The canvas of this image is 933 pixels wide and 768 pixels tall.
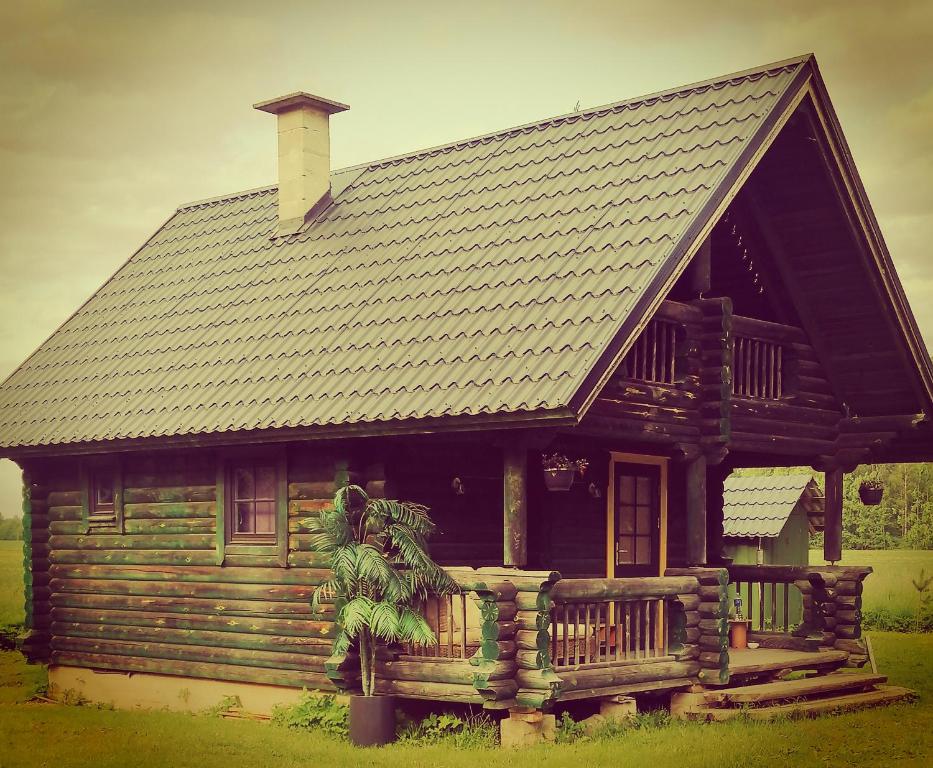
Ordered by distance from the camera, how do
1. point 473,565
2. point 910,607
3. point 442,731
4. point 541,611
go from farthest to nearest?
point 910,607 < point 473,565 < point 442,731 < point 541,611

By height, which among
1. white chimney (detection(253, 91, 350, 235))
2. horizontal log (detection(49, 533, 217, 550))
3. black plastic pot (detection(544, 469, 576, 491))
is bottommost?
horizontal log (detection(49, 533, 217, 550))

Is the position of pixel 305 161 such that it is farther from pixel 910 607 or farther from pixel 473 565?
pixel 910 607

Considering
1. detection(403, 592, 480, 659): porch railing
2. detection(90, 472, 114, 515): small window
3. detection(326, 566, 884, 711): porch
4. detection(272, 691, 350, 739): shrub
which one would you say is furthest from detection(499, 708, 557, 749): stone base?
detection(90, 472, 114, 515): small window

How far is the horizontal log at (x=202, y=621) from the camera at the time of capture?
16.0m

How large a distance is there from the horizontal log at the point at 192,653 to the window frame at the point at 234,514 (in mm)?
1060

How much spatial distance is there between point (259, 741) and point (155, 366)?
5854 millimetres

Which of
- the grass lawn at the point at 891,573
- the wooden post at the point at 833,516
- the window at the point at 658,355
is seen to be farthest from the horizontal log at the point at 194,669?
the grass lawn at the point at 891,573

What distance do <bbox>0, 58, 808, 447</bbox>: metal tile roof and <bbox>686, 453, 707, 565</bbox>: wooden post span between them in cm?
285

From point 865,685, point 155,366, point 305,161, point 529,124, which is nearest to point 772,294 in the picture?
point 529,124

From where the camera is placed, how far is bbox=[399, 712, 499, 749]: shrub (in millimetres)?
13945

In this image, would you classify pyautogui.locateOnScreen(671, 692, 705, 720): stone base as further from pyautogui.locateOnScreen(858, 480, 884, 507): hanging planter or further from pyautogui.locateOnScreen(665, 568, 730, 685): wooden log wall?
pyautogui.locateOnScreen(858, 480, 884, 507): hanging planter

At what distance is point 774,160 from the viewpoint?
55.9 feet

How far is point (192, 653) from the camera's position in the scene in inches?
685

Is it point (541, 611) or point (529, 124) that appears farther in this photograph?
point (529, 124)
